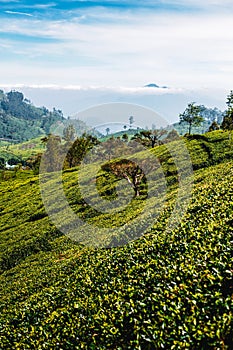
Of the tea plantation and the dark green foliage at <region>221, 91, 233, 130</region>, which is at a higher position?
the dark green foliage at <region>221, 91, 233, 130</region>

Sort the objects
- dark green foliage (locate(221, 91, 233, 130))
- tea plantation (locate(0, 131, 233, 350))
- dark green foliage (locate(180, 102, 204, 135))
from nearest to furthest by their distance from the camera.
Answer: tea plantation (locate(0, 131, 233, 350)) → dark green foliage (locate(221, 91, 233, 130)) → dark green foliage (locate(180, 102, 204, 135))

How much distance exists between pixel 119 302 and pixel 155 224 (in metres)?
7.47

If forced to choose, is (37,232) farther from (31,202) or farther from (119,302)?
(119,302)

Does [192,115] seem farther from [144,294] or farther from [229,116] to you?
[144,294]

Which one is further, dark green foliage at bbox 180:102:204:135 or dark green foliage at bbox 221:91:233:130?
dark green foliage at bbox 180:102:204:135

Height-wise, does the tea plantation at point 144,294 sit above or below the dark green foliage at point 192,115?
below

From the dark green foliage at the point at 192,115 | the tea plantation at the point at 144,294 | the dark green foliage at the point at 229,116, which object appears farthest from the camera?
the dark green foliage at the point at 192,115

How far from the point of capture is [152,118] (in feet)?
69.9

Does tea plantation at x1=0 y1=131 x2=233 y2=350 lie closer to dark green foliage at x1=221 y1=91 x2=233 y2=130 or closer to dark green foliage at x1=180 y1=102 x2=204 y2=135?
dark green foliage at x1=221 y1=91 x2=233 y2=130

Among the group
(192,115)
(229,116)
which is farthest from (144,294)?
(192,115)

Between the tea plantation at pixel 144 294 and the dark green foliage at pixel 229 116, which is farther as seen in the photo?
the dark green foliage at pixel 229 116

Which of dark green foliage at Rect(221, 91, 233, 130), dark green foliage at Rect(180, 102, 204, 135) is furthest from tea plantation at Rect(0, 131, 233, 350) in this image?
dark green foliage at Rect(180, 102, 204, 135)

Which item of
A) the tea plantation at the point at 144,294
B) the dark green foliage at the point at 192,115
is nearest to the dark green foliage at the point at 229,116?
the dark green foliage at the point at 192,115

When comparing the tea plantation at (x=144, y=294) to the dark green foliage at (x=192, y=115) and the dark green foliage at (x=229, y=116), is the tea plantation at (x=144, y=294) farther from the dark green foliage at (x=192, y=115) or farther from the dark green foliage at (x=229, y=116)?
the dark green foliage at (x=192, y=115)
